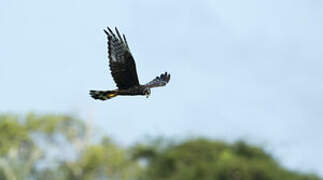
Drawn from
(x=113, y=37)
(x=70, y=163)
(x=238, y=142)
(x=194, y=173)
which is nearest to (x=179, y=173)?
(x=194, y=173)

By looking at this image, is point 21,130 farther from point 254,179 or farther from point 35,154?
point 254,179

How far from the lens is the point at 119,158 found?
81125 millimetres

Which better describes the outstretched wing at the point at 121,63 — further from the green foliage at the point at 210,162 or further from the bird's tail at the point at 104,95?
the green foliage at the point at 210,162

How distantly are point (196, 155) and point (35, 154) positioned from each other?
14233 mm

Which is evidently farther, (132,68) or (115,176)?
(115,176)

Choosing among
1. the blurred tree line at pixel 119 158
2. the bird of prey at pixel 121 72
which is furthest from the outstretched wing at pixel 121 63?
the blurred tree line at pixel 119 158

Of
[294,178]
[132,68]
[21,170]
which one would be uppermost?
[294,178]

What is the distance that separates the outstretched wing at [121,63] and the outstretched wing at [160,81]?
0.81 m

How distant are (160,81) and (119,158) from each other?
57.1m

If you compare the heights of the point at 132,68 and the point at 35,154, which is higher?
the point at 35,154

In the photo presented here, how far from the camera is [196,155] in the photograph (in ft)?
239

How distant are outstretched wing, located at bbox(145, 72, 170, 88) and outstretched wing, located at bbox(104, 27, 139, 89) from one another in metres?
0.81

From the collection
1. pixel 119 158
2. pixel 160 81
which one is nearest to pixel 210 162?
pixel 119 158

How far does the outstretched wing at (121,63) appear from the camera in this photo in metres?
22.1
